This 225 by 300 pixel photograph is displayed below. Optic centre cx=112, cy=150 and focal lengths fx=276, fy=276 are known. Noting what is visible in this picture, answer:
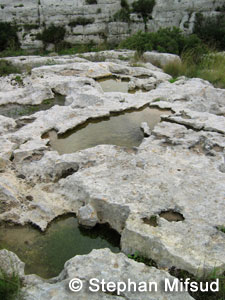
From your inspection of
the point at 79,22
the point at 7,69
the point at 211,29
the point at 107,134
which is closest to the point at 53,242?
the point at 107,134

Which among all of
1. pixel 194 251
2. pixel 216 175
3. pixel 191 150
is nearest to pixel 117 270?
pixel 194 251

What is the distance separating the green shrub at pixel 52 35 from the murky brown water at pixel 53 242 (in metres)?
25.6

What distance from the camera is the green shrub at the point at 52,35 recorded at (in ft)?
86.9

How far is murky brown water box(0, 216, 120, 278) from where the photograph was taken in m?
3.80

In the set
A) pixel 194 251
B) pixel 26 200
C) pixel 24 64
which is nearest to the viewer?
pixel 194 251

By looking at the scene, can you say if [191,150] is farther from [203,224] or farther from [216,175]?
[203,224]

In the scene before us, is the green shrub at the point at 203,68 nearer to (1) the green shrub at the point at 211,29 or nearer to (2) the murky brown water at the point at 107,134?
(2) the murky brown water at the point at 107,134

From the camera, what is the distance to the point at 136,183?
4.77 m

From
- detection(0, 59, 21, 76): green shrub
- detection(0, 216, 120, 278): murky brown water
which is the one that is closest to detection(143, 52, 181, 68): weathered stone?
detection(0, 59, 21, 76): green shrub

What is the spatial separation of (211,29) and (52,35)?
14665 mm

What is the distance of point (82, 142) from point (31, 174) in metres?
1.61

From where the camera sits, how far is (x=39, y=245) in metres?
4.06

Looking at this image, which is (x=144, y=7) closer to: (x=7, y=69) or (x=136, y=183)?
(x=7, y=69)

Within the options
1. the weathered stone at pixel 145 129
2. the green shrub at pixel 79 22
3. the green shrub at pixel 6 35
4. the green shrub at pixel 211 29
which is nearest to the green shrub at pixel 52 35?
the green shrub at pixel 79 22
